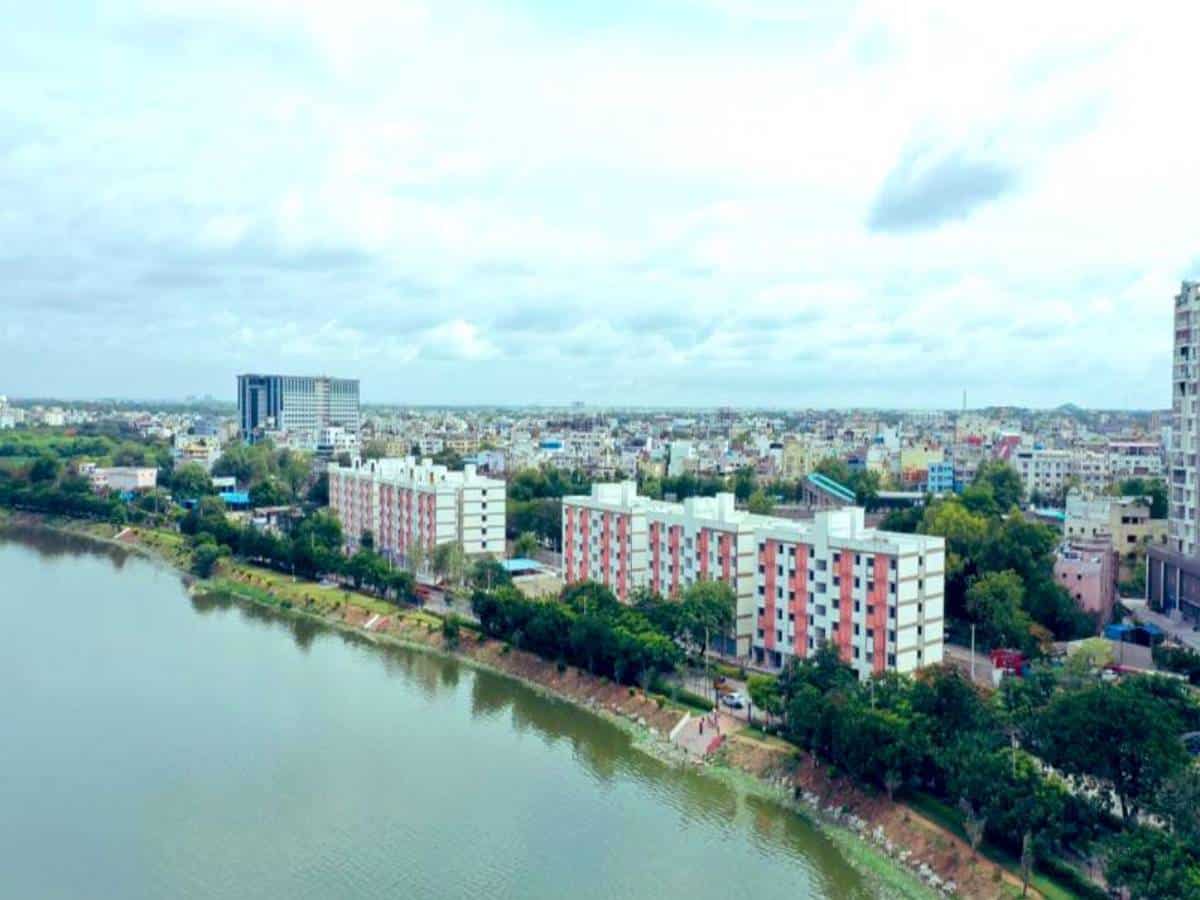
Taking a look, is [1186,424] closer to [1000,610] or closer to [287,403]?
[1000,610]

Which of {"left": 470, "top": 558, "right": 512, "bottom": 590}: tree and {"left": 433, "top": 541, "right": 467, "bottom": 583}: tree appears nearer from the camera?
{"left": 470, "top": 558, "right": 512, "bottom": 590}: tree

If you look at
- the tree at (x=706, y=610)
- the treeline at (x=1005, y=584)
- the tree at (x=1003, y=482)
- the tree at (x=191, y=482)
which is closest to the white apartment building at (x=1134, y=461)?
the tree at (x=1003, y=482)

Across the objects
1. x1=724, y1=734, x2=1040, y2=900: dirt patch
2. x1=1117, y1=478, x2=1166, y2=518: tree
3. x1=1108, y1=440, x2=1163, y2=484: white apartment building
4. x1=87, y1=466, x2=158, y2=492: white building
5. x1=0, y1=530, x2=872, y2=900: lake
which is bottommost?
x1=0, y1=530, x2=872, y2=900: lake

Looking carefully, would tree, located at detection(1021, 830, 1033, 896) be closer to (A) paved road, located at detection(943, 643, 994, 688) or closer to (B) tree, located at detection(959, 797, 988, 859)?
(B) tree, located at detection(959, 797, 988, 859)

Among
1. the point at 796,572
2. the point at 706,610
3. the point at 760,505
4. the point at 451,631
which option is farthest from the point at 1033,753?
the point at 760,505

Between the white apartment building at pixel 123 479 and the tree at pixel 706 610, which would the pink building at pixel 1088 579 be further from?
the white apartment building at pixel 123 479

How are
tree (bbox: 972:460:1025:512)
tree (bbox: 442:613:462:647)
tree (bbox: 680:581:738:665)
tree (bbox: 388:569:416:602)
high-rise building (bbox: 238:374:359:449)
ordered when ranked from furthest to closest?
high-rise building (bbox: 238:374:359:449) → tree (bbox: 972:460:1025:512) → tree (bbox: 388:569:416:602) → tree (bbox: 442:613:462:647) → tree (bbox: 680:581:738:665)

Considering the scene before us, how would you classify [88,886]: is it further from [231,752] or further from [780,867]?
[780,867]

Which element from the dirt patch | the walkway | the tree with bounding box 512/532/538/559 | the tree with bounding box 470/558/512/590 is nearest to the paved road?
the walkway
